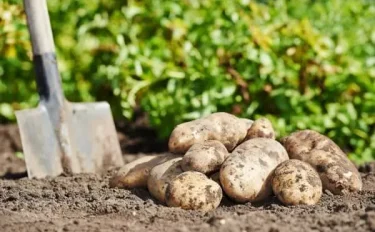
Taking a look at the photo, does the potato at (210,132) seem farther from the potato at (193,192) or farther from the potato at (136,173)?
the potato at (193,192)

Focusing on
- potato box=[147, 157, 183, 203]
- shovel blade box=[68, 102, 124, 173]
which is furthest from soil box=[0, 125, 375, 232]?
shovel blade box=[68, 102, 124, 173]

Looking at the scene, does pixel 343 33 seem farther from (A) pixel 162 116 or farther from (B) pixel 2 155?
(B) pixel 2 155

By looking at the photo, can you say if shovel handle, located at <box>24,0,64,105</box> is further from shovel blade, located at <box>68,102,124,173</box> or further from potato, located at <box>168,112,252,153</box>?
potato, located at <box>168,112,252,153</box>

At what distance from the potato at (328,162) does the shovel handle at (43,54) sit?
4.87 feet

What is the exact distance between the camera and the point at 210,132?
3588 mm

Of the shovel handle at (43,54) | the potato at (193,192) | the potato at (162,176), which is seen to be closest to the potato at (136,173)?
the potato at (162,176)

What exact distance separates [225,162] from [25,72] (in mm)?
2843

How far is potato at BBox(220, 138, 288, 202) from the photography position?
10.6ft

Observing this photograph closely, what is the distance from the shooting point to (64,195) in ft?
11.6

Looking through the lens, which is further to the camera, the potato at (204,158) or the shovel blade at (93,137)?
the shovel blade at (93,137)

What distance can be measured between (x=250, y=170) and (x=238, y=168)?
0.19ft

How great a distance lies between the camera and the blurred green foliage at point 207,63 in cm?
509

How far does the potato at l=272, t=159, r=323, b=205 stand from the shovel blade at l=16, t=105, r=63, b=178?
1.46 m

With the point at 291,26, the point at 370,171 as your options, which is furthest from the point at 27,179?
the point at 291,26
